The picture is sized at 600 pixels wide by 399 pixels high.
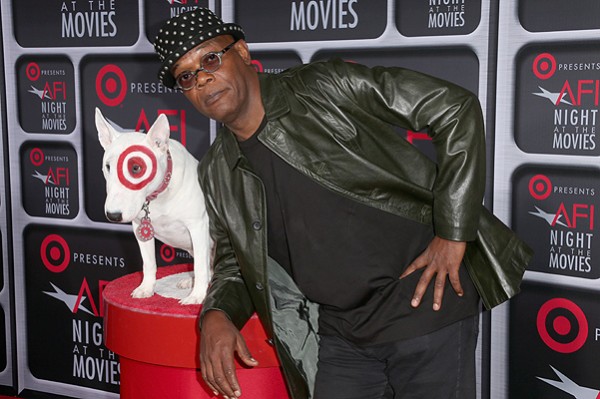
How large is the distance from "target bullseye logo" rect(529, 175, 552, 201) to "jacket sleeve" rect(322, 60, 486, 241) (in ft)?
2.31

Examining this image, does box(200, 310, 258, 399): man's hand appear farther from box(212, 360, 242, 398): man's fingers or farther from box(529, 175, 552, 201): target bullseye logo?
box(529, 175, 552, 201): target bullseye logo

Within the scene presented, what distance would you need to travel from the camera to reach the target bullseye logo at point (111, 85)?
2.87 meters

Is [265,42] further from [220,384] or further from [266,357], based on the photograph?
[220,384]

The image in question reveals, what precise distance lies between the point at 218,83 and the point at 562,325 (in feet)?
4.23

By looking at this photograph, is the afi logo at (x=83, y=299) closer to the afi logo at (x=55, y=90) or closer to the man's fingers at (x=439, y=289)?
the afi logo at (x=55, y=90)

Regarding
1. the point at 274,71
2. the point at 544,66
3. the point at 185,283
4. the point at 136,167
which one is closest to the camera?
the point at 136,167

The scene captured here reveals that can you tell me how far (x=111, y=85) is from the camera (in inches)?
114

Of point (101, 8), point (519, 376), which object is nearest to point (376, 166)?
point (519, 376)

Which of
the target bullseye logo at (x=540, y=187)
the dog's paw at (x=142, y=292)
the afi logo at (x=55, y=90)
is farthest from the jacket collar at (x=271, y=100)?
the afi logo at (x=55, y=90)

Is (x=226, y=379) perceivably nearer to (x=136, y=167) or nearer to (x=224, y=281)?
(x=224, y=281)

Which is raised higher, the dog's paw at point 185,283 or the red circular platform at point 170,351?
the dog's paw at point 185,283

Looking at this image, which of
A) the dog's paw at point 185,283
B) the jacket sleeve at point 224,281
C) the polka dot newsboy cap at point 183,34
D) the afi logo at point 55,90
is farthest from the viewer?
the afi logo at point 55,90

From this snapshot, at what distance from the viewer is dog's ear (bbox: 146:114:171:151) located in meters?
1.74

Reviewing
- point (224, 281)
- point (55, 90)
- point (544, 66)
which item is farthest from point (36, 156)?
point (544, 66)
